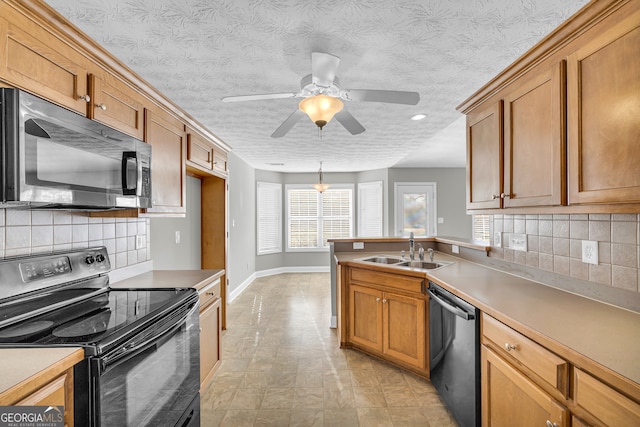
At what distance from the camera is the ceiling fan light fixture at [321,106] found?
1.80m

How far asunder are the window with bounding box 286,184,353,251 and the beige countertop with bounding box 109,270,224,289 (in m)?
4.66

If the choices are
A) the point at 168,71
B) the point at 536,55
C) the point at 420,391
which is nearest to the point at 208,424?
the point at 420,391

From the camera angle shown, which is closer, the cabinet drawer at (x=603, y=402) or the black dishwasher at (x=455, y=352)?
the cabinet drawer at (x=603, y=402)

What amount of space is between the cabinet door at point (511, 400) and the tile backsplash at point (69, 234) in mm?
2359

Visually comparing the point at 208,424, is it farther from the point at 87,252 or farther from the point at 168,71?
the point at 168,71

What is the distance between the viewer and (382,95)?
193 cm

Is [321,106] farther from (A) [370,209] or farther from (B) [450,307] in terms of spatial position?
(A) [370,209]

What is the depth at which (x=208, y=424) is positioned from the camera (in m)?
2.04

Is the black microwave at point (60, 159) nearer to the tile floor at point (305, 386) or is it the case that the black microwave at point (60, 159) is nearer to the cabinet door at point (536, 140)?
the tile floor at point (305, 386)

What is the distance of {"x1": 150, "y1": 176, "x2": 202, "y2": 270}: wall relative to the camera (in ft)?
10.1

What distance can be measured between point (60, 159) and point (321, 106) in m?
1.24

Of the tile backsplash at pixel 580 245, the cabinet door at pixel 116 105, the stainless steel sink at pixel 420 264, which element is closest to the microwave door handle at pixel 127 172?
the cabinet door at pixel 116 105

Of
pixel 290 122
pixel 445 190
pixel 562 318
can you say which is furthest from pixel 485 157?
pixel 445 190

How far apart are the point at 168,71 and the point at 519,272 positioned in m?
2.71
